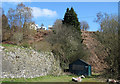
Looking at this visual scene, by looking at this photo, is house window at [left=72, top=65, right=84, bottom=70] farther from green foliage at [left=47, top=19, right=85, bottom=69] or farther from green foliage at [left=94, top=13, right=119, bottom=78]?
green foliage at [left=94, top=13, right=119, bottom=78]

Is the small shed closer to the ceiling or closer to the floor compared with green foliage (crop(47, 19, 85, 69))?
closer to the floor

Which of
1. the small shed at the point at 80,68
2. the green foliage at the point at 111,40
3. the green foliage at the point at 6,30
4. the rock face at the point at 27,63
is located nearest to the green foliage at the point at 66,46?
the rock face at the point at 27,63

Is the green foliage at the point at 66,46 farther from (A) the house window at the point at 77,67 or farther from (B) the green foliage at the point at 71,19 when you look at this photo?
(A) the house window at the point at 77,67

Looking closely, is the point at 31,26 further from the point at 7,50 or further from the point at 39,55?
the point at 7,50

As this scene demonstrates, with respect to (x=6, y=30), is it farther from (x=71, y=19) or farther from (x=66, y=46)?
(x=66, y=46)

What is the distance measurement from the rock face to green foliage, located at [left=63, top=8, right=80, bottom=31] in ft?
18.8

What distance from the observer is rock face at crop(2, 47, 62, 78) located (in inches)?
548

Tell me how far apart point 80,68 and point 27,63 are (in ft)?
18.9

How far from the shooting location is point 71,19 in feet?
76.8

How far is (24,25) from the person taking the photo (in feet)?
102

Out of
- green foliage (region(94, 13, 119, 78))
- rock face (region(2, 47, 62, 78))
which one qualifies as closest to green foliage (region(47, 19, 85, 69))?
rock face (region(2, 47, 62, 78))

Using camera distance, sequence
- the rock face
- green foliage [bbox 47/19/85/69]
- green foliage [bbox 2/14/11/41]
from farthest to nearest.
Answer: green foliage [bbox 2/14/11/41], green foliage [bbox 47/19/85/69], the rock face

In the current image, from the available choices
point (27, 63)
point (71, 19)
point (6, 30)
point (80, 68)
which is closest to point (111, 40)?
point (80, 68)

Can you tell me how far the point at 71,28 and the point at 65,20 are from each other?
1.94 meters
